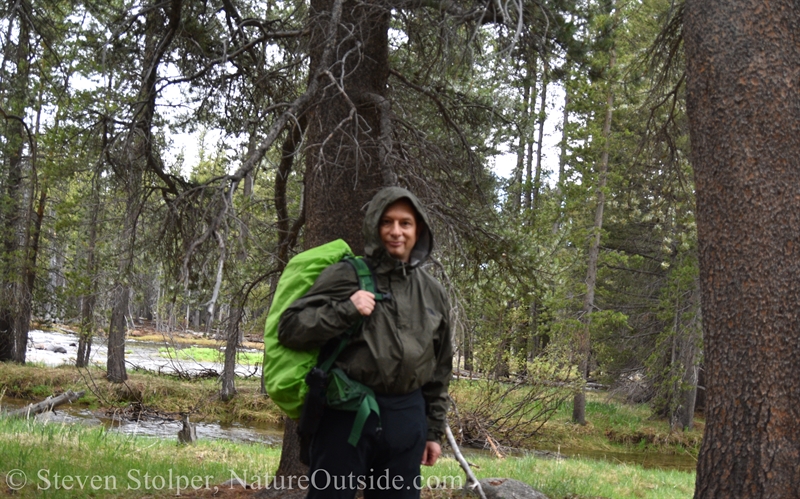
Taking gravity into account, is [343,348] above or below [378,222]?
below

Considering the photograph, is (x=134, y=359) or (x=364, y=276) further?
(x=134, y=359)

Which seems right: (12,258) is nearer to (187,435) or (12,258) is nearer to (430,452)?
(187,435)

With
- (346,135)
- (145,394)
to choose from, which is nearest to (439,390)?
(346,135)

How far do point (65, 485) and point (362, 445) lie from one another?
11.0 ft

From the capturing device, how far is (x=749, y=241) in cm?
399

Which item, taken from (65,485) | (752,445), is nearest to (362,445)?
(752,445)

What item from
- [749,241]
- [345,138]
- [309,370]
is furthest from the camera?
[345,138]

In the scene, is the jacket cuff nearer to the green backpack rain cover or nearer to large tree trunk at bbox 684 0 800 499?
the green backpack rain cover

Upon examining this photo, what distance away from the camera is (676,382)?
18.3 m

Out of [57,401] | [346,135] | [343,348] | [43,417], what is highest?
[346,135]

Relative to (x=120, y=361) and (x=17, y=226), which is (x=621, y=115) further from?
(x=17, y=226)

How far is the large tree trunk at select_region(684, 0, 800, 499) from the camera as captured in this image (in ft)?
12.6

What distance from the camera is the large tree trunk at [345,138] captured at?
536 cm

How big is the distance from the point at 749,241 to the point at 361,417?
2.54 m
